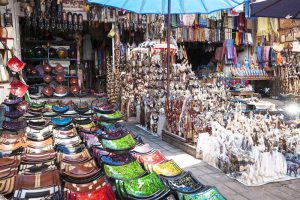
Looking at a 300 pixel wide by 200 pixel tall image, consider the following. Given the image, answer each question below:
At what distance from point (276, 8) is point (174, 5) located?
2.07 metres

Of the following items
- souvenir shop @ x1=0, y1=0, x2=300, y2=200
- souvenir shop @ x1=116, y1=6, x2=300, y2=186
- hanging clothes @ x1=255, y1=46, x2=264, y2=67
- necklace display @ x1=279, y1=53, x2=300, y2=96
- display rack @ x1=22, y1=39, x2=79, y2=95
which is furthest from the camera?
hanging clothes @ x1=255, y1=46, x2=264, y2=67

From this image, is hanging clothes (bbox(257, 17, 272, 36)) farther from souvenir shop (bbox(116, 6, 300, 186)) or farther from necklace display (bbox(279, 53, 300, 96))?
necklace display (bbox(279, 53, 300, 96))

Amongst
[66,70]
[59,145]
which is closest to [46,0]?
[66,70]

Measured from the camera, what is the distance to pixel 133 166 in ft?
11.2

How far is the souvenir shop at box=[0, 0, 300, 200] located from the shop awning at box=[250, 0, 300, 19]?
5.50 feet

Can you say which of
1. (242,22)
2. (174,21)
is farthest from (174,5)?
(242,22)

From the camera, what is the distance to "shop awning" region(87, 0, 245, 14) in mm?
5555

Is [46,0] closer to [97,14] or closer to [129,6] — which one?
[97,14]

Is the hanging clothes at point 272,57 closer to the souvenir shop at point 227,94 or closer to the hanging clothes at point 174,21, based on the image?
the souvenir shop at point 227,94

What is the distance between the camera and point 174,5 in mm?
6293

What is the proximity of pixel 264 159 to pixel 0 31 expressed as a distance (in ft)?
23.9

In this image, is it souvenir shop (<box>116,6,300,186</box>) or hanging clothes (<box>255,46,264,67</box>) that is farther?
hanging clothes (<box>255,46,264,67</box>)

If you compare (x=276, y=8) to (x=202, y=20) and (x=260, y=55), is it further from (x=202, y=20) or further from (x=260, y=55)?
(x=260, y=55)

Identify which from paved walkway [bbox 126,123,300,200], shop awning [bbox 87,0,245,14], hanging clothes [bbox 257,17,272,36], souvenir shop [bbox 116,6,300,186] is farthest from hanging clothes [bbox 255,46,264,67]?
paved walkway [bbox 126,123,300,200]
